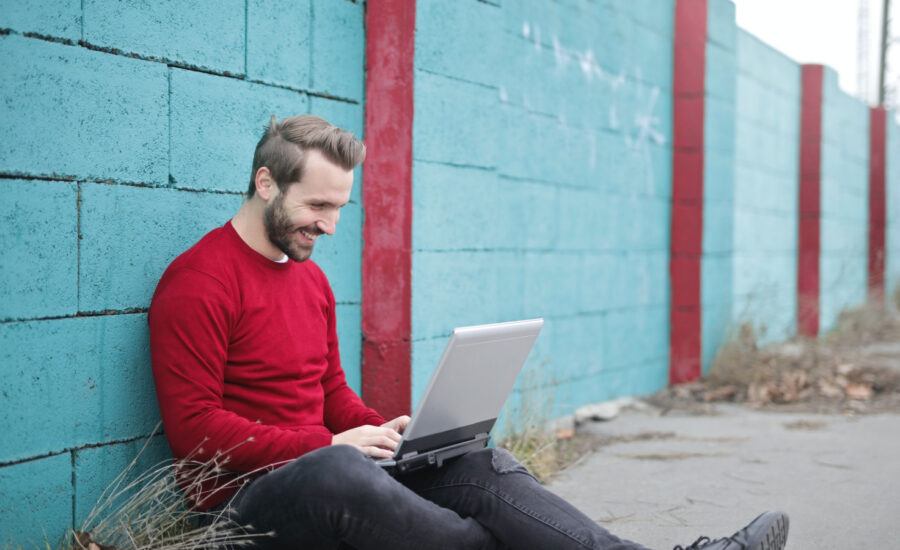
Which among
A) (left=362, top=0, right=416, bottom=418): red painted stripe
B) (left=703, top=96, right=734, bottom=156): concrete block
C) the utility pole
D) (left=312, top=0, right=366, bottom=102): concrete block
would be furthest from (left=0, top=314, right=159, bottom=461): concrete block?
the utility pole

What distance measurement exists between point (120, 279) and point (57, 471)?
579 millimetres

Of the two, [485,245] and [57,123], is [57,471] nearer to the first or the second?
[57,123]

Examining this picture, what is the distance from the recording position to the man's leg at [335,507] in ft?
6.85

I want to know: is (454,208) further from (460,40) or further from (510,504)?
(510,504)

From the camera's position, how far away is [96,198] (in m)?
2.51

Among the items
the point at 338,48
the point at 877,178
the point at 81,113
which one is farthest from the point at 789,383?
the point at 877,178

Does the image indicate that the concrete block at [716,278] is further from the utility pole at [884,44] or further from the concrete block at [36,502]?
the utility pole at [884,44]

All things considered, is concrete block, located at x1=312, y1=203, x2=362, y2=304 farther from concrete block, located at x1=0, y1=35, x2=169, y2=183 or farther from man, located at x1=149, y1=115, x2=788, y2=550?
concrete block, located at x1=0, y1=35, x2=169, y2=183

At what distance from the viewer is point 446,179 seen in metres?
3.81

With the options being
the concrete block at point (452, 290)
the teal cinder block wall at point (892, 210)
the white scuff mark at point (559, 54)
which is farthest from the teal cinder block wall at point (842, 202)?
the concrete block at point (452, 290)

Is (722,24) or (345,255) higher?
(722,24)

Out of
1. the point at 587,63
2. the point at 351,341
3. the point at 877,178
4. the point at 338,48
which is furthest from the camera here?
the point at 877,178

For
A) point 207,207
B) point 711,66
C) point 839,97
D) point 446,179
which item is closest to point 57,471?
point 207,207

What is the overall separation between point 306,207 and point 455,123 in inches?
60.3
